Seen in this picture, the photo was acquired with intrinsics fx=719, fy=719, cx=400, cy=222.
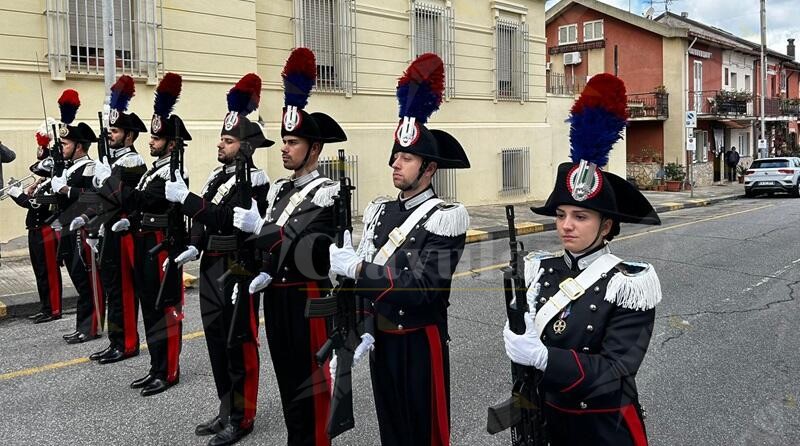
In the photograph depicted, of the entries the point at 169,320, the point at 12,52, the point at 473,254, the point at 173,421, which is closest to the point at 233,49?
the point at 12,52

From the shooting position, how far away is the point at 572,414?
2.93 meters

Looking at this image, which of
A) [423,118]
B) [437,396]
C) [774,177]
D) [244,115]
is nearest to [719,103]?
[774,177]

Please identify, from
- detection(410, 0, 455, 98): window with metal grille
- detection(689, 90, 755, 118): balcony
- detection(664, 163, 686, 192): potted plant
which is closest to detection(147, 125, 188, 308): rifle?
detection(410, 0, 455, 98): window with metal grille

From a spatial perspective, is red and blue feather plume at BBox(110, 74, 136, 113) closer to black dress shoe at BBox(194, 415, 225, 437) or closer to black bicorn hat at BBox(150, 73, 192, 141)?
black bicorn hat at BBox(150, 73, 192, 141)

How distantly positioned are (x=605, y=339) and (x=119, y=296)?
4979 millimetres

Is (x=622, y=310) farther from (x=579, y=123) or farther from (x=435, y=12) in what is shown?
(x=435, y=12)

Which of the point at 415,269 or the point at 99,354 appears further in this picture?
the point at 99,354

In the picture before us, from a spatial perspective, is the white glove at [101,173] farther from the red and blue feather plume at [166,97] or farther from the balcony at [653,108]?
the balcony at [653,108]

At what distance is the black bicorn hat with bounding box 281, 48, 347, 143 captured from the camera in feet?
15.1

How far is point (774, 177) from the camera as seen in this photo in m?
26.9

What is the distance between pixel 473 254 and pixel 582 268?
10235 millimetres

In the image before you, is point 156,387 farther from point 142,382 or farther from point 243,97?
point 243,97

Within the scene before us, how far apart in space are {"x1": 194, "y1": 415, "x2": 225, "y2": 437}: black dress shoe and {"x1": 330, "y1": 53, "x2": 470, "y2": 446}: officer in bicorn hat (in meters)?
1.63

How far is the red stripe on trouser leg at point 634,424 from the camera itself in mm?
2926
